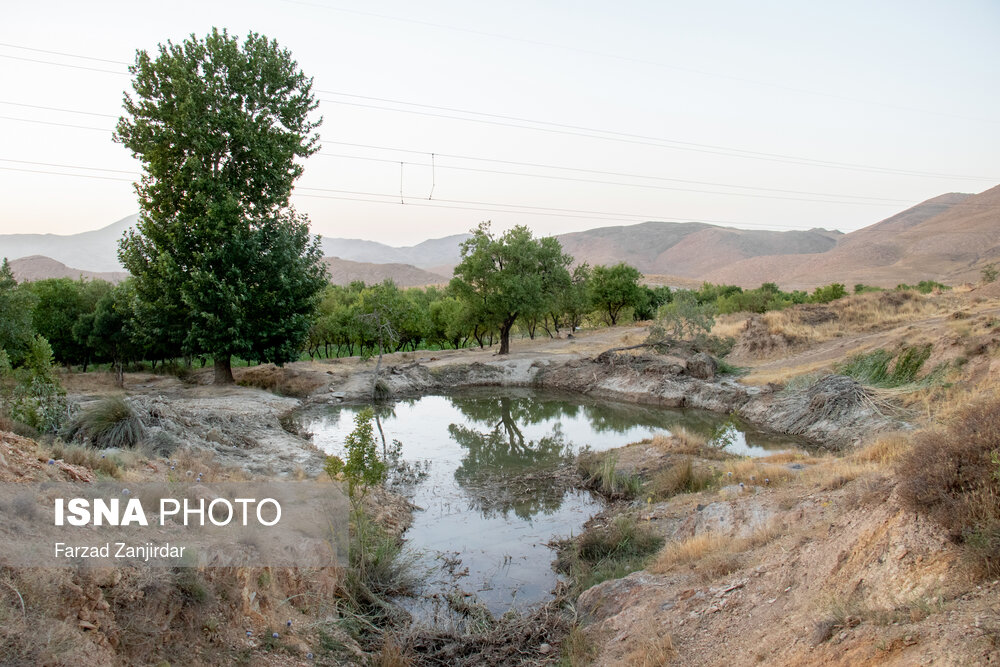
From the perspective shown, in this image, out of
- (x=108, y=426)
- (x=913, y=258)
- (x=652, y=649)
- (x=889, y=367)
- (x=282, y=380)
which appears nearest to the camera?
(x=652, y=649)

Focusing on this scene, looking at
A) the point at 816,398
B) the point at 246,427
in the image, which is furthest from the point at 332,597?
the point at 816,398

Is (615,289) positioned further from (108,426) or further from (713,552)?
(713,552)

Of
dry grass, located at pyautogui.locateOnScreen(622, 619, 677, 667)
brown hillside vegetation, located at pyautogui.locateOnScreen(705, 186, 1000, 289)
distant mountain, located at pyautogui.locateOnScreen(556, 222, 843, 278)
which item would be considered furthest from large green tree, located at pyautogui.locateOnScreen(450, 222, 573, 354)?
distant mountain, located at pyautogui.locateOnScreen(556, 222, 843, 278)

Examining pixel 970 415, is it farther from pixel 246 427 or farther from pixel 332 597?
pixel 246 427

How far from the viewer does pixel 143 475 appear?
802cm

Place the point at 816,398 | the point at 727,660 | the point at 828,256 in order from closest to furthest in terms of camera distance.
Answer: the point at 727,660 → the point at 816,398 → the point at 828,256

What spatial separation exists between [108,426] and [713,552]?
11424 millimetres

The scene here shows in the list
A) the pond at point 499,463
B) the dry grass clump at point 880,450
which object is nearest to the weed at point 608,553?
the pond at point 499,463

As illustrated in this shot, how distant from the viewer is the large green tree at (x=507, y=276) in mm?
34156

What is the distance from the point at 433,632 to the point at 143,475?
4235mm

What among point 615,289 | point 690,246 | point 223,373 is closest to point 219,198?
point 223,373

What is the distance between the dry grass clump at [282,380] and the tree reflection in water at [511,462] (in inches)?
283

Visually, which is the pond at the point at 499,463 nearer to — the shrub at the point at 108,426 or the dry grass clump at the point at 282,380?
the dry grass clump at the point at 282,380

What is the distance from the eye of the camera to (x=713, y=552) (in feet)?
24.6
